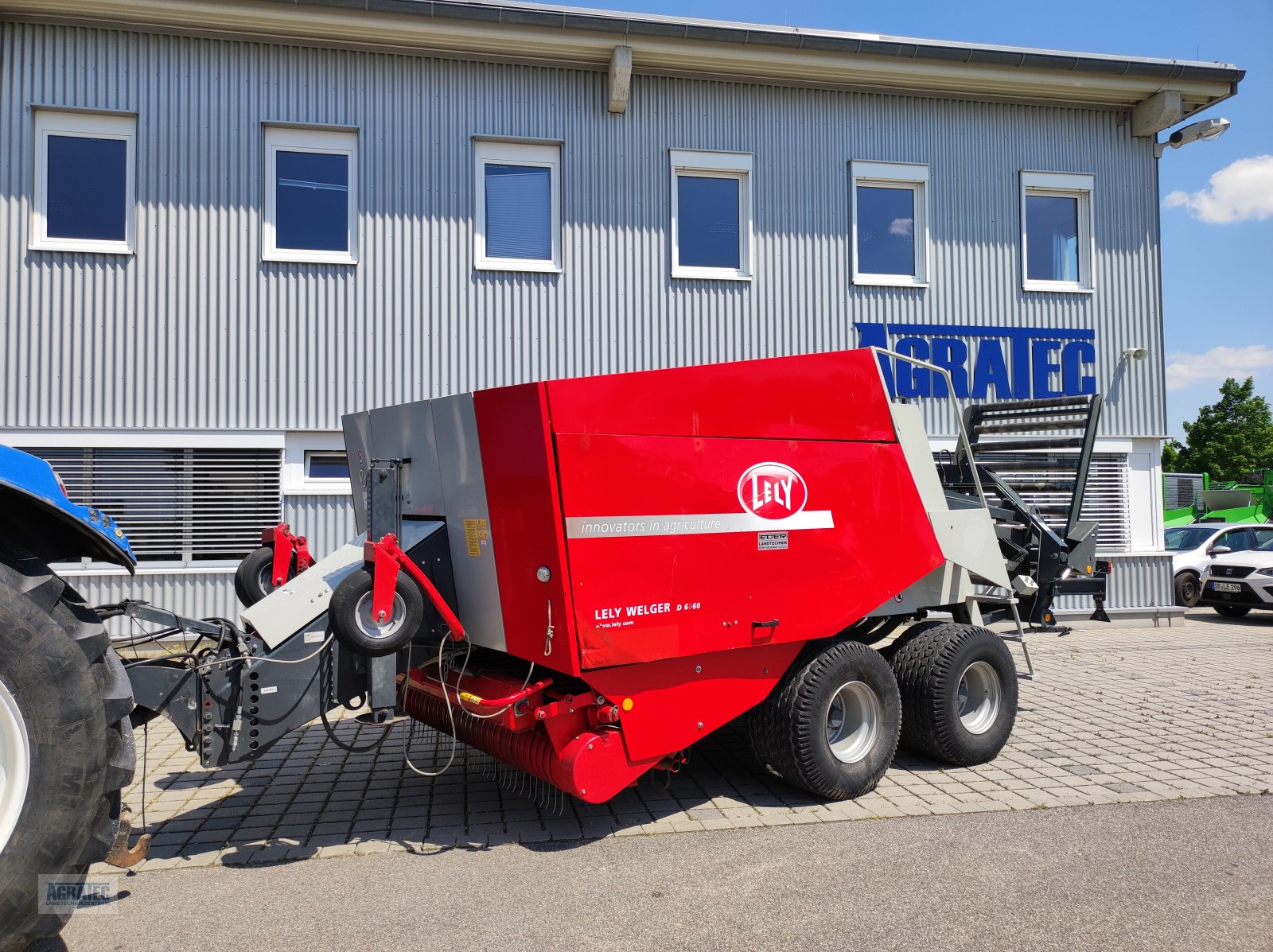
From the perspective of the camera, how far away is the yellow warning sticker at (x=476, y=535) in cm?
466

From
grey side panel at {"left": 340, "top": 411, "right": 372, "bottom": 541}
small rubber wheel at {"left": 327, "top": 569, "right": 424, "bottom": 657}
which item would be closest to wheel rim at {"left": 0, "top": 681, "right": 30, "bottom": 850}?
small rubber wheel at {"left": 327, "top": 569, "right": 424, "bottom": 657}

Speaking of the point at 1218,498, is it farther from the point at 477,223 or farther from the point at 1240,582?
the point at 477,223

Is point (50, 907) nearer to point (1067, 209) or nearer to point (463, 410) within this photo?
point (463, 410)

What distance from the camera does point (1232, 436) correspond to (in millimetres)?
44969

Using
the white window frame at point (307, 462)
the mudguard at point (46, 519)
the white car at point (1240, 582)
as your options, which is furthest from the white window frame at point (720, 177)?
the white car at point (1240, 582)

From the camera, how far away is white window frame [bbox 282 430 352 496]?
10.5 meters

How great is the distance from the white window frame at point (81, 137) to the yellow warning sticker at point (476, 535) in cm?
771

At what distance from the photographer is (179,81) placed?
10.4 m

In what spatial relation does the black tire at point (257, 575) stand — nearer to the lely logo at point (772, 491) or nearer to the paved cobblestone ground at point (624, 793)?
the paved cobblestone ground at point (624, 793)

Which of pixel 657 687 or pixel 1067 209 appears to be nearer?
pixel 657 687

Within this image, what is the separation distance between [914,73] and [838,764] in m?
9.72

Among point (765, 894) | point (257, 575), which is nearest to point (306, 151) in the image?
point (257, 575)

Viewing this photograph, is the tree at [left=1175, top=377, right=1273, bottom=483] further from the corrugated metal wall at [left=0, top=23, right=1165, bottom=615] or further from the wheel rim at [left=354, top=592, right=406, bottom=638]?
the wheel rim at [left=354, top=592, right=406, bottom=638]

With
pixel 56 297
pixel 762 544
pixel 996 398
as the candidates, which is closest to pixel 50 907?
pixel 762 544
